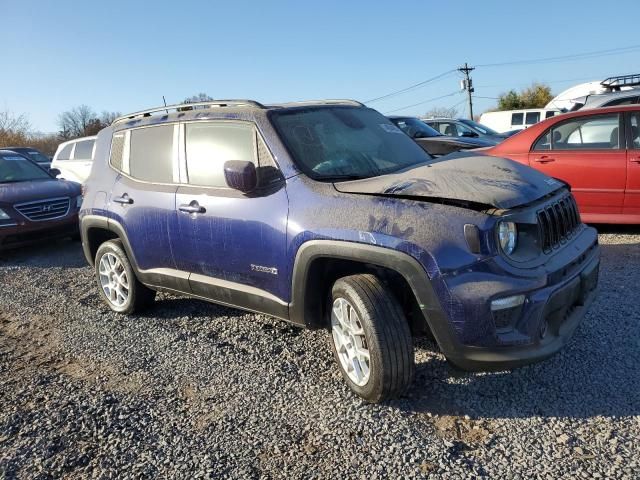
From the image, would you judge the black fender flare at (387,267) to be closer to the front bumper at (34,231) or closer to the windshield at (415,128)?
the front bumper at (34,231)

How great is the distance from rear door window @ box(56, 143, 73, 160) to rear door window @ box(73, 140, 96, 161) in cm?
26

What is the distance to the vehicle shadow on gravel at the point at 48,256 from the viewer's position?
23.3ft

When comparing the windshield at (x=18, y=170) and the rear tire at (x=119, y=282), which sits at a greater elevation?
the windshield at (x=18, y=170)

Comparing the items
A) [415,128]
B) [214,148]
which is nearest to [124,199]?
[214,148]

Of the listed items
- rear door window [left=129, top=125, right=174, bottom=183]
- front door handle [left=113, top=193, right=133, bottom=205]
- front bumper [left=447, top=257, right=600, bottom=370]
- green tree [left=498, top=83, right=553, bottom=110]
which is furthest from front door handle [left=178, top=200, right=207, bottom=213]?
green tree [left=498, top=83, right=553, bottom=110]

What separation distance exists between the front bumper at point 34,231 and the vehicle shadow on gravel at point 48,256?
0.60ft

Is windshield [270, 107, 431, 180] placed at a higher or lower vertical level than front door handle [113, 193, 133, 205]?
higher

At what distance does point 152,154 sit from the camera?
4.26 m

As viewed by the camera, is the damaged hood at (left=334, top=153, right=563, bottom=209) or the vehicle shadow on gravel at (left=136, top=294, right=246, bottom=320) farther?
the vehicle shadow on gravel at (left=136, top=294, right=246, bottom=320)

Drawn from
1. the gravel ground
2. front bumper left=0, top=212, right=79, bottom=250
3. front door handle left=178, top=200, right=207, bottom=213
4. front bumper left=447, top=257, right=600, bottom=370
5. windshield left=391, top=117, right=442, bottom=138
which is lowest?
the gravel ground

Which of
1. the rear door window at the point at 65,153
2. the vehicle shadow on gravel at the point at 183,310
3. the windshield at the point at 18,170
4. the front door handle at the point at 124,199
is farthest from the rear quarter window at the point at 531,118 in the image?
the front door handle at the point at 124,199

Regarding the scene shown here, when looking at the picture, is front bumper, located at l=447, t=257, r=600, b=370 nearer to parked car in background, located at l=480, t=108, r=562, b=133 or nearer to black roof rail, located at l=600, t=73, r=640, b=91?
black roof rail, located at l=600, t=73, r=640, b=91

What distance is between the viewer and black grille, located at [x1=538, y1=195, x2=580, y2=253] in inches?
112

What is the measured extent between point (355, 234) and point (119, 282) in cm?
286
